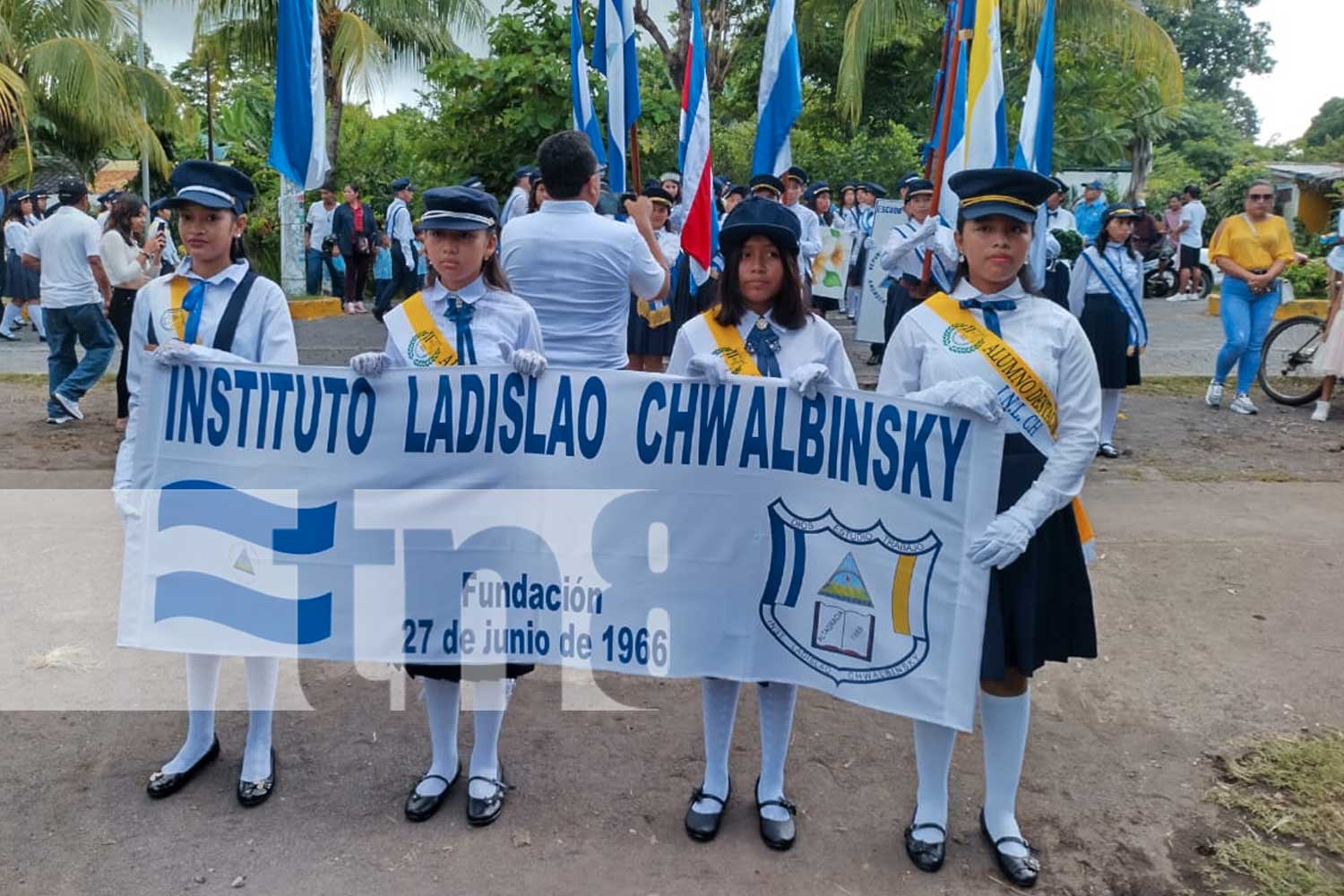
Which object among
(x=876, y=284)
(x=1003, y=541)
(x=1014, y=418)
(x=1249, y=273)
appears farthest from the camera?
(x=876, y=284)

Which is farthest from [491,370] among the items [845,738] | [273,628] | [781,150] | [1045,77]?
[1045,77]

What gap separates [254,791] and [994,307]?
2728 millimetres

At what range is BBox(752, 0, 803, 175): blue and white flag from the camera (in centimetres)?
590

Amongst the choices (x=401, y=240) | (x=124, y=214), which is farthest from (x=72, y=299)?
(x=401, y=240)

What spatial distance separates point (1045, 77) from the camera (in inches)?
260

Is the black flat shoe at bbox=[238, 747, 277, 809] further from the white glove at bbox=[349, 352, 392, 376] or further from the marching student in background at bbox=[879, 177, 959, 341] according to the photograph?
the marching student in background at bbox=[879, 177, 959, 341]

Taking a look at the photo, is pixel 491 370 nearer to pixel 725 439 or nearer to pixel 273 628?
pixel 725 439

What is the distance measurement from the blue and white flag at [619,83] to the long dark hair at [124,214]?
156 inches

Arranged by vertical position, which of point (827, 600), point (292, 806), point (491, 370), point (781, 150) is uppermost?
point (781, 150)

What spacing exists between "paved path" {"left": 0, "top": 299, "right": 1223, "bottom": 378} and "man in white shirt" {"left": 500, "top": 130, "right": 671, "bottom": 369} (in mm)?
6503

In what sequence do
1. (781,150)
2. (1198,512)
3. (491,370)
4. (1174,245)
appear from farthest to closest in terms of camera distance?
(1174,245)
(1198,512)
(781,150)
(491,370)

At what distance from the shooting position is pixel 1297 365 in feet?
35.1

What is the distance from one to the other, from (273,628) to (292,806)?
593 millimetres

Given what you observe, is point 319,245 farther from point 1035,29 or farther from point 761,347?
point 761,347
